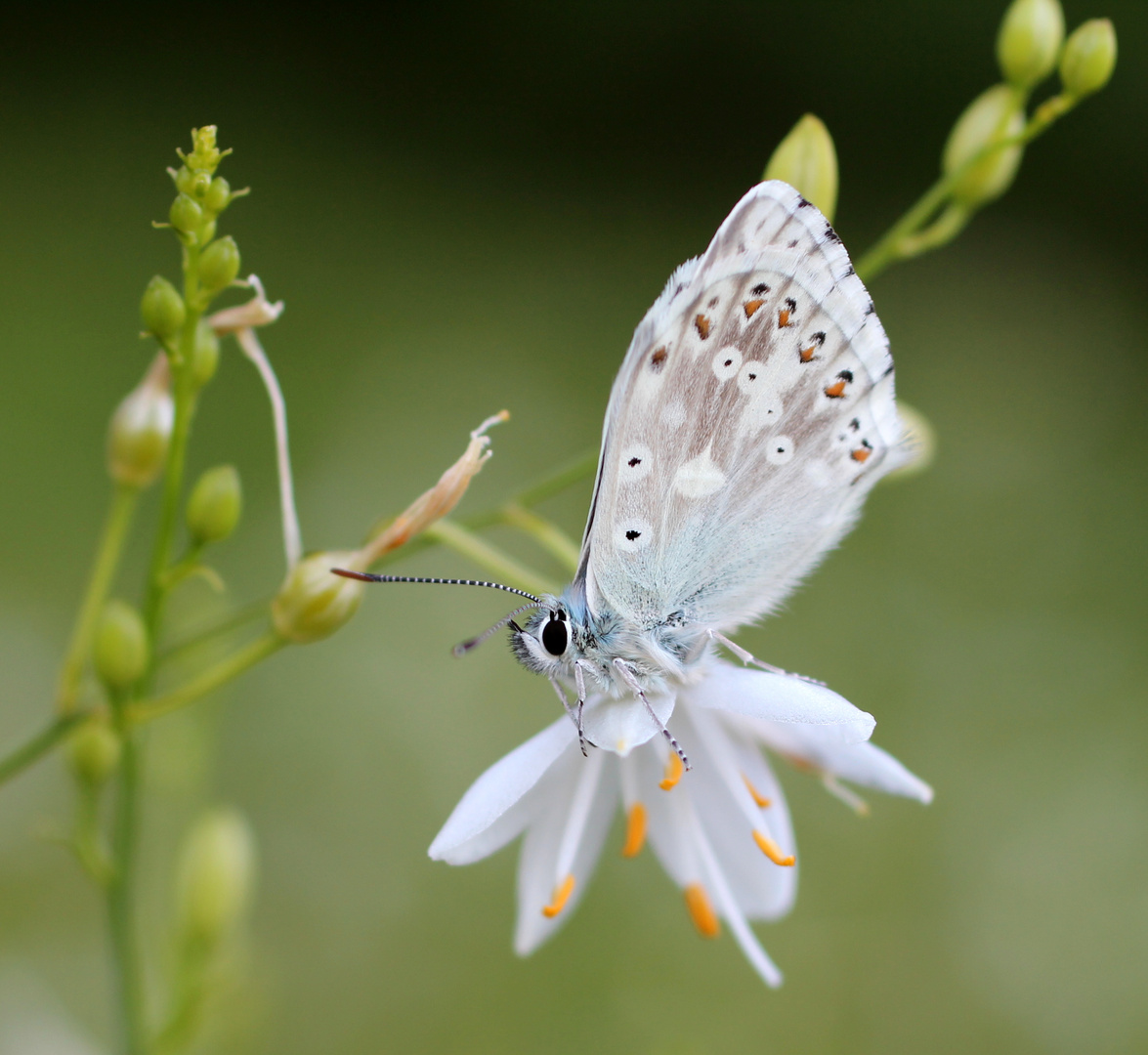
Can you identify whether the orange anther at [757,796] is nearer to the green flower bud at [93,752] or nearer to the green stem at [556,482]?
the green stem at [556,482]

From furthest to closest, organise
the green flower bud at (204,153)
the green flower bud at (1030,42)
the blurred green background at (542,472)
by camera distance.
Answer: the blurred green background at (542,472)
the green flower bud at (1030,42)
the green flower bud at (204,153)

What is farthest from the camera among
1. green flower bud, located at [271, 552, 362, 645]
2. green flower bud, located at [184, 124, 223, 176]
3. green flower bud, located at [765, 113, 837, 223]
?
green flower bud, located at [765, 113, 837, 223]

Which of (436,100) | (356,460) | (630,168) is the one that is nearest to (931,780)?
(356,460)

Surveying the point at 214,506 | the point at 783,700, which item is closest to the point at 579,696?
the point at 783,700

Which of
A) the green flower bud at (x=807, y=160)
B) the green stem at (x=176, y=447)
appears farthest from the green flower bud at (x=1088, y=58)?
the green stem at (x=176, y=447)

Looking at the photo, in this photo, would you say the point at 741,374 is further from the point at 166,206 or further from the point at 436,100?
the point at 436,100

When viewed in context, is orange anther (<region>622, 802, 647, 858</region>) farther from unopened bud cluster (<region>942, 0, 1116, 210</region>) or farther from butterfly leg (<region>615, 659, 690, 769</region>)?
unopened bud cluster (<region>942, 0, 1116, 210</region>)

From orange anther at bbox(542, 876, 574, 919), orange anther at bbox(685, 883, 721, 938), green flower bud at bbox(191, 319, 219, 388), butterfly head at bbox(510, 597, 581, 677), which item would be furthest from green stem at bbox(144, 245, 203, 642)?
orange anther at bbox(685, 883, 721, 938)
